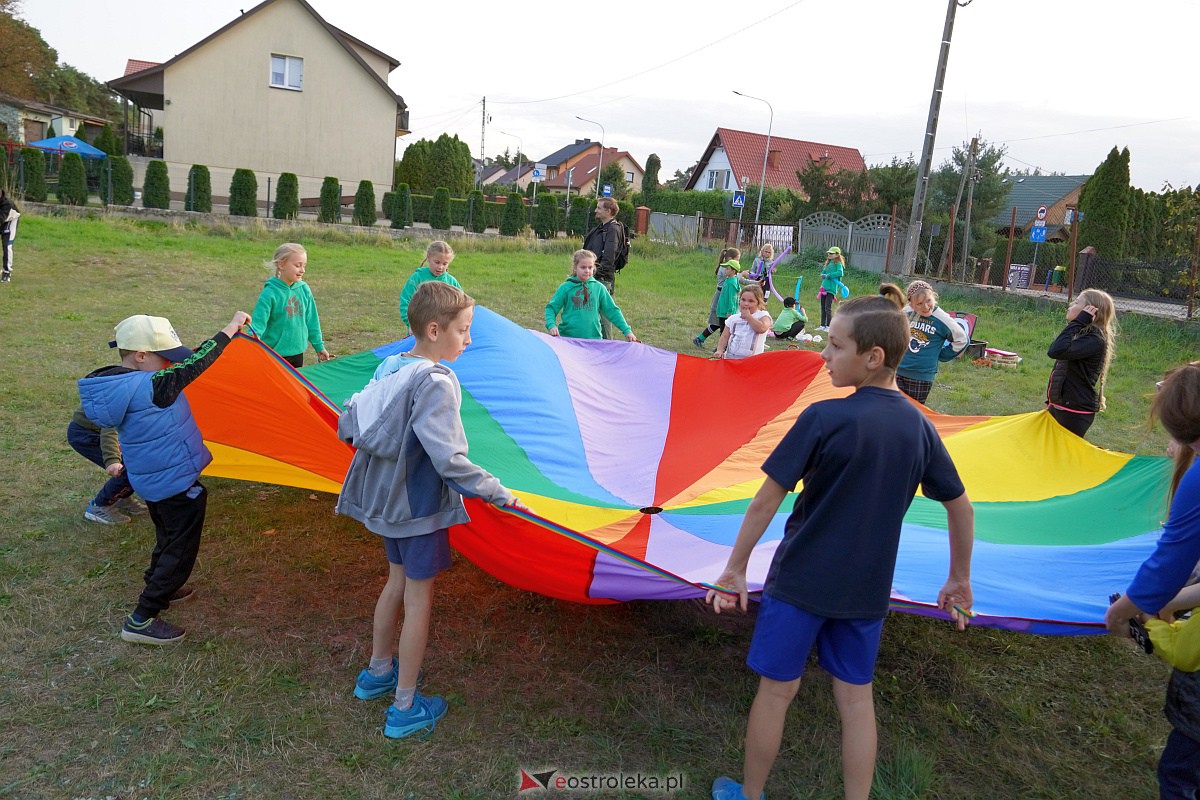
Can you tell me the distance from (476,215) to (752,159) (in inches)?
757

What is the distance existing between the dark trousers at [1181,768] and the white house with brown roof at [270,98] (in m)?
25.6

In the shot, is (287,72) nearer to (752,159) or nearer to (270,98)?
(270,98)

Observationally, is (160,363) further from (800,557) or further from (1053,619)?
(1053,619)

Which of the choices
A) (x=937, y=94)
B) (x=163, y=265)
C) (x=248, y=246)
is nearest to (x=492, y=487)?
(x=163, y=265)

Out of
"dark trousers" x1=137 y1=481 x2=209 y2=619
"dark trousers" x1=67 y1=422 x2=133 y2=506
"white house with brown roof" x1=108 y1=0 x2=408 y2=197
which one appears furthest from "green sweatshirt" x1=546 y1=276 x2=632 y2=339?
"white house with brown roof" x1=108 y1=0 x2=408 y2=197

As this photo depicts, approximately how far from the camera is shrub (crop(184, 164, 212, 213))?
18859 millimetres

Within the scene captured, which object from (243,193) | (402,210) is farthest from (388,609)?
(402,210)

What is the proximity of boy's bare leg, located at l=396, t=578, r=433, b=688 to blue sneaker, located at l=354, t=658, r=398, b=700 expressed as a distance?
200 millimetres

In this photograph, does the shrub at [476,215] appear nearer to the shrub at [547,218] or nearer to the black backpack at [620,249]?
the shrub at [547,218]

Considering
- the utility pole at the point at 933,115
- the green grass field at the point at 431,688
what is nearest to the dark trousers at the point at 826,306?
the utility pole at the point at 933,115

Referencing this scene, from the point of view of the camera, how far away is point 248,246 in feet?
49.3

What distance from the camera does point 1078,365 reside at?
4.62 meters

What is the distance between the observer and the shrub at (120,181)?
59.4 feet

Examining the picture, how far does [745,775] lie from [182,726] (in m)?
1.58
